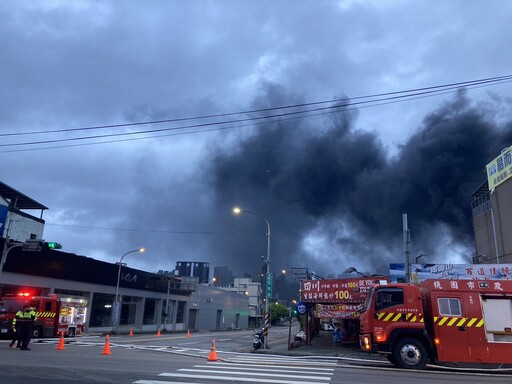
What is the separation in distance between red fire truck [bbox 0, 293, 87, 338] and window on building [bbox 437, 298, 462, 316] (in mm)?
23947

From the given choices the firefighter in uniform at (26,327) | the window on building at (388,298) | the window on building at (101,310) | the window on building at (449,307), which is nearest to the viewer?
the window on building at (449,307)

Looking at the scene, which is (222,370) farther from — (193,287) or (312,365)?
(193,287)

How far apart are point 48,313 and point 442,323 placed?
2471cm

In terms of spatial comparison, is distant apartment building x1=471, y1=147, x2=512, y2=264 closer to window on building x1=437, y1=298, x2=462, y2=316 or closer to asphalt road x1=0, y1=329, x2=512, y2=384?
window on building x1=437, y1=298, x2=462, y2=316

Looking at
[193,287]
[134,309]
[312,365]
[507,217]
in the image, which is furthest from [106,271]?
[507,217]

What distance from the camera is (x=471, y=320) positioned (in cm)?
1502

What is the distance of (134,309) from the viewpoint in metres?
54.8

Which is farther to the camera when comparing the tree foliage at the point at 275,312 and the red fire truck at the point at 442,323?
the tree foliage at the point at 275,312

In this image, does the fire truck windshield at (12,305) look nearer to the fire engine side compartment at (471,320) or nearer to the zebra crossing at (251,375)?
the zebra crossing at (251,375)

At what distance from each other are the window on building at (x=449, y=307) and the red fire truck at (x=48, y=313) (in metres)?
23.9

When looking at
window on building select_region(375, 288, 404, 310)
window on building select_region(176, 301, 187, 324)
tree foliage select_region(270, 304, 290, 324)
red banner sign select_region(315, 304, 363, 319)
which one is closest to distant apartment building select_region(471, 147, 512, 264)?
red banner sign select_region(315, 304, 363, 319)

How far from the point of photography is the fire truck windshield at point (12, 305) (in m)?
26.4

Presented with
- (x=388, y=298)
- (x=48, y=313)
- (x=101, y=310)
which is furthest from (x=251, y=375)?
(x=101, y=310)

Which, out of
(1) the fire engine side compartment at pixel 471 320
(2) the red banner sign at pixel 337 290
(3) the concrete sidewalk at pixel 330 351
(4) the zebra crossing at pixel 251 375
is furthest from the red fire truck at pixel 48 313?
(1) the fire engine side compartment at pixel 471 320
